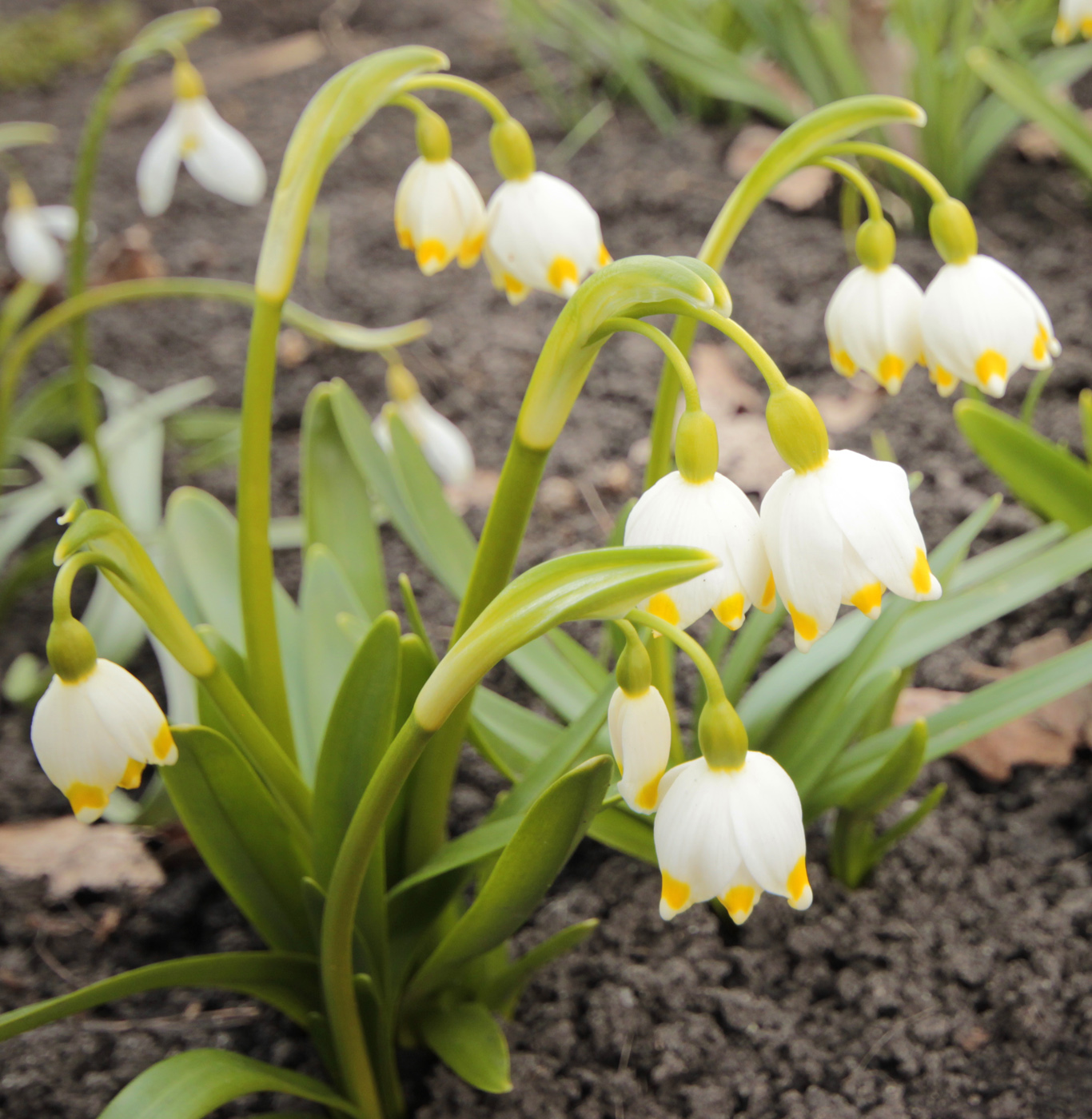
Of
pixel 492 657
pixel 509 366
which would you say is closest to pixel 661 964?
pixel 492 657

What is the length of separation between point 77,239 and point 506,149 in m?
0.80

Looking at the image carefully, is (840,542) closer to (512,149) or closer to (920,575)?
(920,575)

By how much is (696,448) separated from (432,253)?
37 cm

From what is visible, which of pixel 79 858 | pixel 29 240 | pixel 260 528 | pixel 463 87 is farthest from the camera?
pixel 29 240

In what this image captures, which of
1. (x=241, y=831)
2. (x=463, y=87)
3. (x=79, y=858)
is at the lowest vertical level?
(x=79, y=858)

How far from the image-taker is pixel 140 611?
0.81 m

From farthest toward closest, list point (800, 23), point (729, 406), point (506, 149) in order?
point (800, 23) < point (729, 406) < point (506, 149)

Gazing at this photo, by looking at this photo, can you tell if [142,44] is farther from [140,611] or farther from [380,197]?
[380,197]

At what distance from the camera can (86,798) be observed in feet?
2.50

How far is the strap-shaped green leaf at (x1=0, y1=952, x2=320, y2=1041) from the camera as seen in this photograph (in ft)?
2.60

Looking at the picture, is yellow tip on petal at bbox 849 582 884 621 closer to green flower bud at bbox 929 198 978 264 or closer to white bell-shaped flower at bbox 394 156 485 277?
green flower bud at bbox 929 198 978 264

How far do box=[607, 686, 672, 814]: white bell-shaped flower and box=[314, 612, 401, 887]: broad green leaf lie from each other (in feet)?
0.79

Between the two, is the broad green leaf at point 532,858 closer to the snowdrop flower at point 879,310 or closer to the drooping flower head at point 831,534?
the drooping flower head at point 831,534

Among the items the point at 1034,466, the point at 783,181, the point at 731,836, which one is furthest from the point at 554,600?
the point at 783,181
